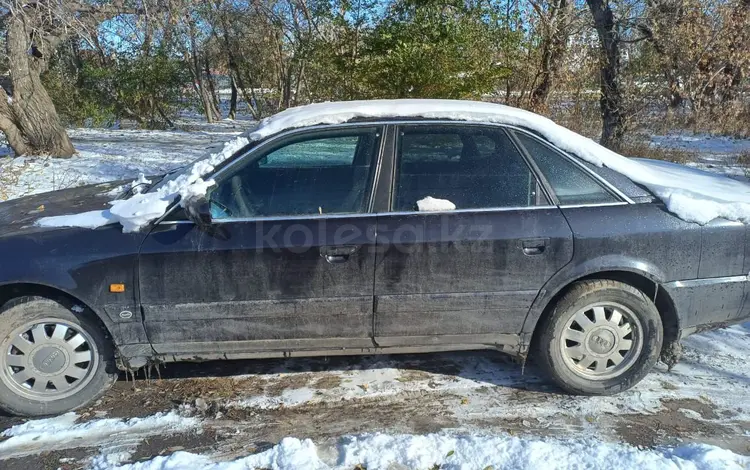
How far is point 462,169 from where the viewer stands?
339cm

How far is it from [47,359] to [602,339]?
3.29 m

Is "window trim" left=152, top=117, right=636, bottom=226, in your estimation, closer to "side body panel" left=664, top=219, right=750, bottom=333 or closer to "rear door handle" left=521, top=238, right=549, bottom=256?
"rear door handle" left=521, top=238, right=549, bottom=256

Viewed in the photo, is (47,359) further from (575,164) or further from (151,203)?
(575,164)

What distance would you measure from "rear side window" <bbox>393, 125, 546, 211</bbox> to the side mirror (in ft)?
3.48

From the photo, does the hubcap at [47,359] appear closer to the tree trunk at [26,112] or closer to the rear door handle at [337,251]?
the rear door handle at [337,251]

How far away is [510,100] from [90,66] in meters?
12.7

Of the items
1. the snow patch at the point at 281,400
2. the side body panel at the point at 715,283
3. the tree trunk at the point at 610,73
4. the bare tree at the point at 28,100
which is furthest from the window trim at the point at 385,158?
the bare tree at the point at 28,100

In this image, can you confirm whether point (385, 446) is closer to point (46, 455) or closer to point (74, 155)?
point (46, 455)

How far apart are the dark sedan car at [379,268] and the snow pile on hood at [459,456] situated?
603 mm

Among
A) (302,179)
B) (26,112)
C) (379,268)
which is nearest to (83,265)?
(302,179)

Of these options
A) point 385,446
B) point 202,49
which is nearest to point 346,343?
point 385,446

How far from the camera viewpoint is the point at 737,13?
10516 millimetres

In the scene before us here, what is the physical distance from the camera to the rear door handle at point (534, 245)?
3.25 meters

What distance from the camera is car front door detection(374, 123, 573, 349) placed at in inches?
127
